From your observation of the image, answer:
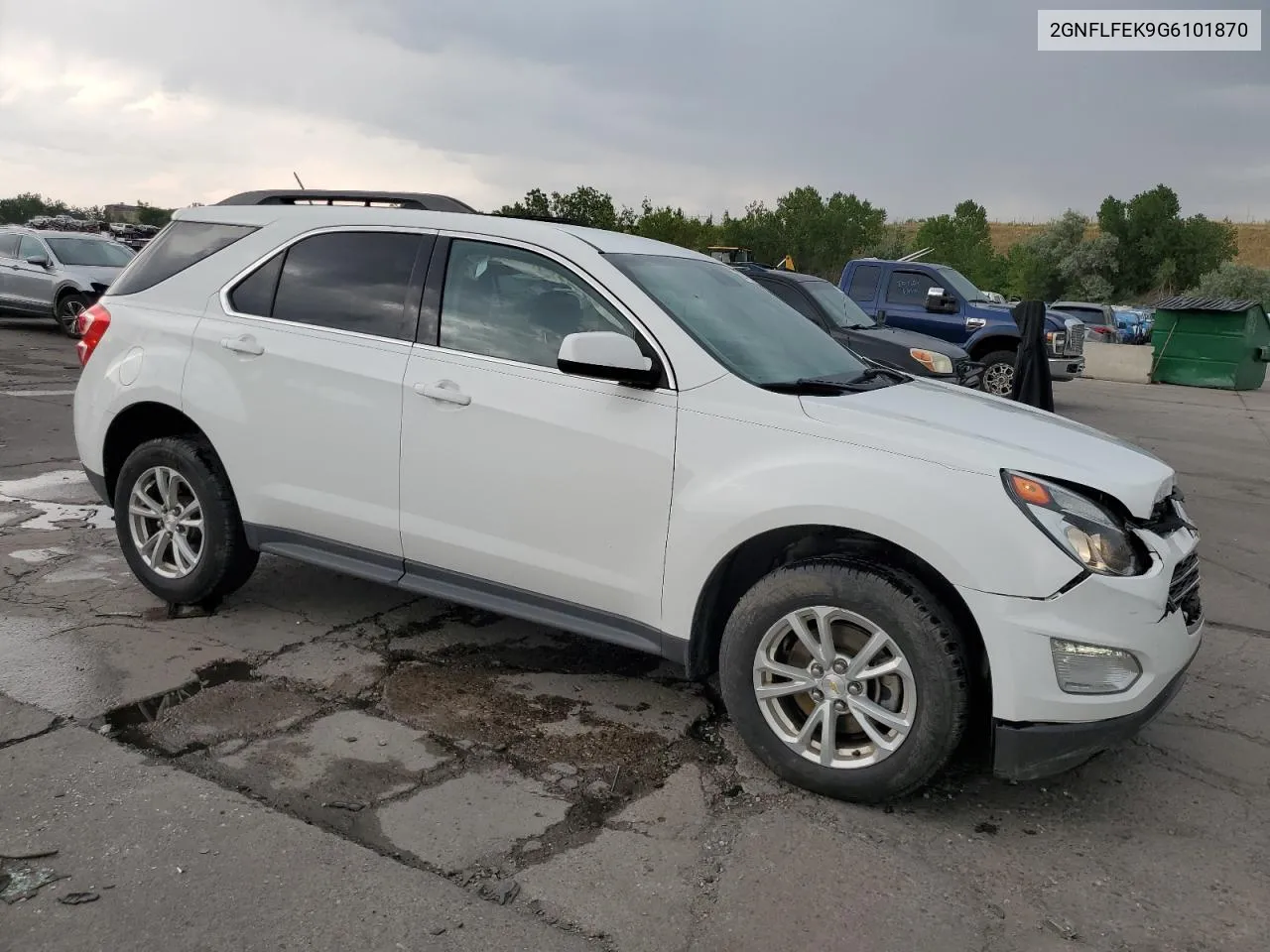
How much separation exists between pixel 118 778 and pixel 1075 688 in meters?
2.92

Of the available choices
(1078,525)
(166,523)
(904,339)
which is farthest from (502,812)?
(904,339)

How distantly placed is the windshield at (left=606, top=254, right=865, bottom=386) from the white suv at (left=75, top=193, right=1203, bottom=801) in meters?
0.02

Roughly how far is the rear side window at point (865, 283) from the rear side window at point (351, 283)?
11.4m

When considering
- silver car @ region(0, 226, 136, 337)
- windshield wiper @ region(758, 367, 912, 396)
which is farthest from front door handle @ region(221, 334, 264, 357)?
silver car @ region(0, 226, 136, 337)

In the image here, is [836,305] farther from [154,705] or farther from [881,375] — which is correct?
[154,705]

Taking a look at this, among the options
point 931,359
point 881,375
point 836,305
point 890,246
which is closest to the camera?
point 881,375

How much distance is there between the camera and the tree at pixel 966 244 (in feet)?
276

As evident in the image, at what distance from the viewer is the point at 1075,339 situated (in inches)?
684

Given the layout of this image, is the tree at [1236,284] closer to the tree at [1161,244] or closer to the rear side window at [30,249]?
the tree at [1161,244]

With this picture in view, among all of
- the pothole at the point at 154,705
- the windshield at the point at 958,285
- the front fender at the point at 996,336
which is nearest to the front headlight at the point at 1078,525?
Result: the pothole at the point at 154,705

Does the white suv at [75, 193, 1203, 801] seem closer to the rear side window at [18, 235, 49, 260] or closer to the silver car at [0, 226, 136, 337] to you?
the silver car at [0, 226, 136, 337]

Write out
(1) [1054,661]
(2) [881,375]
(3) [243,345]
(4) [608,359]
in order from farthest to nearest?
(3) [243,345], (2) [881,375], (4) [608,359], (1) [1054,661]

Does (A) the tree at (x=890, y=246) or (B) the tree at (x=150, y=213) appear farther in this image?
(A) the tree at (x=890, y=246)

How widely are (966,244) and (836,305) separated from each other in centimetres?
8660
